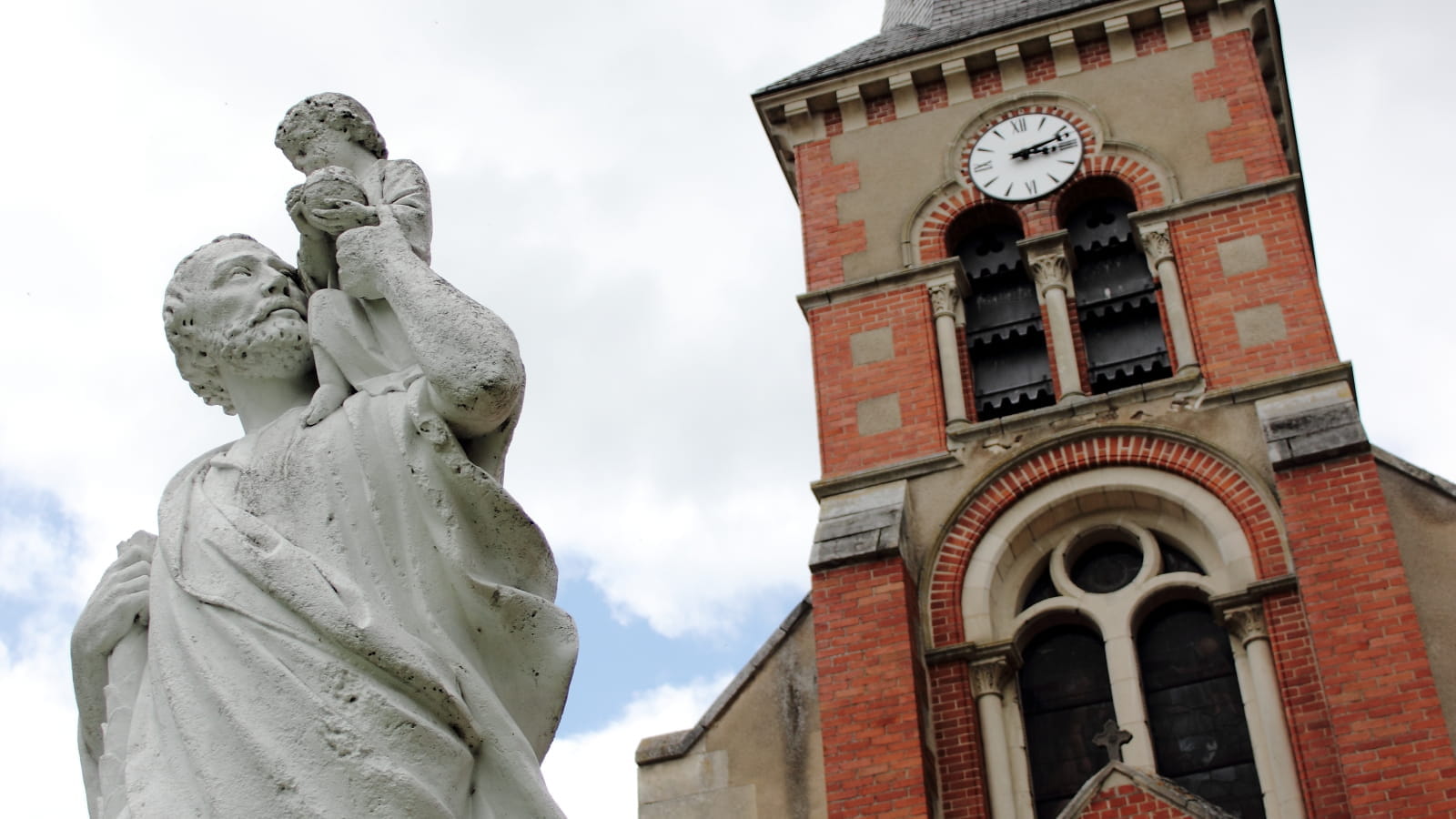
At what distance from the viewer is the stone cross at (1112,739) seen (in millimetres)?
14688

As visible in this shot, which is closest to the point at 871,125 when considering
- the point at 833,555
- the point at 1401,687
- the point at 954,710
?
the point at 833,555

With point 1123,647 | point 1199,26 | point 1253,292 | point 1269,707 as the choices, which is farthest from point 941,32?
point 1269,707

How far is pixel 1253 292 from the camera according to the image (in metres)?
17.9

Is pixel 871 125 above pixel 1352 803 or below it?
above

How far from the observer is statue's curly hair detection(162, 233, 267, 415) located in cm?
340

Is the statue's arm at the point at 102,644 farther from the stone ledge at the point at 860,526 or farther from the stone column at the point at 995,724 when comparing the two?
the stone ledge at the point at 860,526

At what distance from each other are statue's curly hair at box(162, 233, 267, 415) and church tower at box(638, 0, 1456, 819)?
11.4m

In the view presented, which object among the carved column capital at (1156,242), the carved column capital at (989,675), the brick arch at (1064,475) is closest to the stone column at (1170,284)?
the carved column capital at (1156,242)

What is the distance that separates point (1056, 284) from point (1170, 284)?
43.6 inches

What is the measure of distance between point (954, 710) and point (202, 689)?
13.7 meters

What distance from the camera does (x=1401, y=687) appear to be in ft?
47.2

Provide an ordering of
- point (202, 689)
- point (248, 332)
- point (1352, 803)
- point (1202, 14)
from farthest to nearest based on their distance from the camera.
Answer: point (1202, 14) → point (1352, 803) → point (248, 332) → point (202, 689)

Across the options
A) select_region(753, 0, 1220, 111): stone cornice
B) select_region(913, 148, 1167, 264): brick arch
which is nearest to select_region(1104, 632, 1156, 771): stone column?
select_region(913, 148, 1167, 264): brick arch

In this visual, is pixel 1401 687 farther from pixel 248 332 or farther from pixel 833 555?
pixel 248 332
